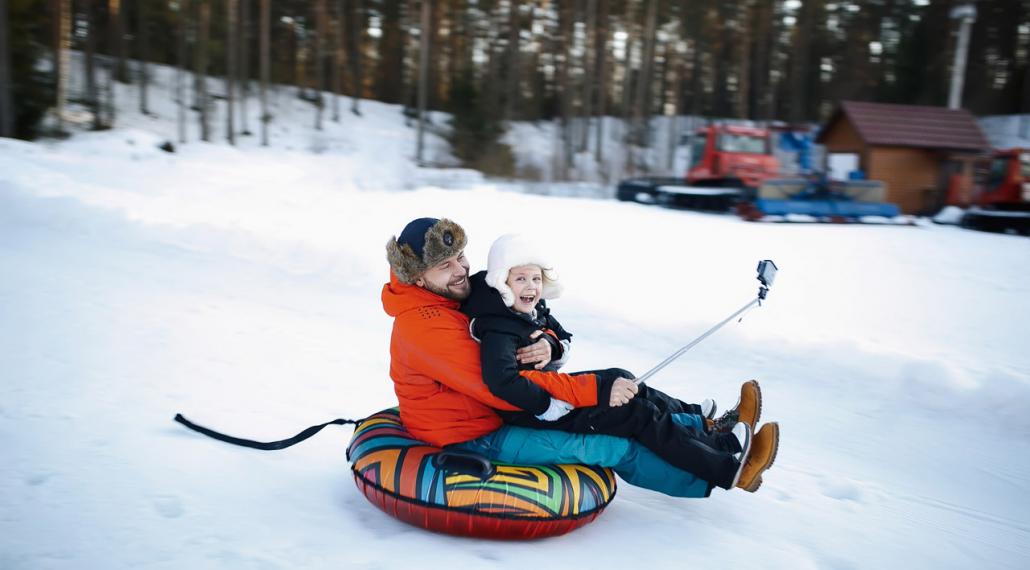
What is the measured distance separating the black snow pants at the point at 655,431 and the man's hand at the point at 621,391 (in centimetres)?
6

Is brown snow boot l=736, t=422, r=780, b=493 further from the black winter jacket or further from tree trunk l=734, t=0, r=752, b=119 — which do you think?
tree trunk l=734, t=0, r=752, b=119

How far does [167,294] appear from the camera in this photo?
688cm

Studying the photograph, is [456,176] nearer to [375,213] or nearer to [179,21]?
[375,213]

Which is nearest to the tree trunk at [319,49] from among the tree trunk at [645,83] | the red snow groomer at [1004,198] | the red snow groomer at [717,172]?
the tree trunk at [645,83]

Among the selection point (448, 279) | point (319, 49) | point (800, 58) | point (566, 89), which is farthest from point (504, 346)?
point (800, 58)

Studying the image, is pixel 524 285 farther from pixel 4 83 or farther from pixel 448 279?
pixel 4 83

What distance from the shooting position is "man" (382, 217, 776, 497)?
2.96 metres

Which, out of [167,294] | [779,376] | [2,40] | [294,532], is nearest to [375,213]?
[167,294]

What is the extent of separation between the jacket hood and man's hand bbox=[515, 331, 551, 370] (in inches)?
14.7

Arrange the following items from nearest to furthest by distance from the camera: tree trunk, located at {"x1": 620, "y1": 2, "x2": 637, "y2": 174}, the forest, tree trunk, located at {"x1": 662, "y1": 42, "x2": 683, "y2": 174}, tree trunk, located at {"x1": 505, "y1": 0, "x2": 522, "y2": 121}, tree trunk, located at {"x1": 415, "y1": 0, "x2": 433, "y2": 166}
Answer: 1. tree trunk, located at {"x1": 415, "y1": 0, "x2": 433, "y2": 166}
2. the forest
3. tree trunk, located at {"x1": 620, "y1": 2, "x2": 637, "y2": 174}
4. tree trunk, located at {"x1": 505, "y1": 0, "x2": 522, "y2": 121}
5. tree trunk, located at {"x1": 662, "y1": 42, "x2": 683, "y2": 174}

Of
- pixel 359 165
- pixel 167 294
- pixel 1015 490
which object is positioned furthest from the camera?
pixel 359 165

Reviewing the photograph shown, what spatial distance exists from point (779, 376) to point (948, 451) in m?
1.38

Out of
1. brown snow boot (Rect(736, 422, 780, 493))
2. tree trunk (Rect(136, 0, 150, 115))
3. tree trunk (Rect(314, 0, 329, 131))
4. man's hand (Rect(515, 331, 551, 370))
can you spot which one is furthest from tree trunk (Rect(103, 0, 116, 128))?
brown snow boot (Rect(736, 422, 780, 493))

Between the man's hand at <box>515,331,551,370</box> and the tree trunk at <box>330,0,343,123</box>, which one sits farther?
the tree trunk at <box>330,0,343,123</box>
